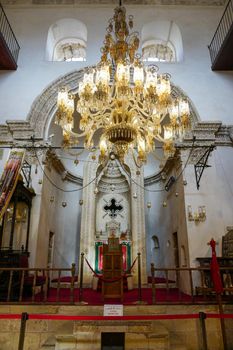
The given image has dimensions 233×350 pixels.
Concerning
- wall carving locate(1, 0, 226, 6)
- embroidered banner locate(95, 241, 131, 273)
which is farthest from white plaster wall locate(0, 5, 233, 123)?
embroidered banner locate(95, 241, 131, 273)

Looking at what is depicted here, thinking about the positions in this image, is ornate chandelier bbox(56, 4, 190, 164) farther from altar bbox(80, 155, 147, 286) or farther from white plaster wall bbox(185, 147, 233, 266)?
altar bbox(80, 155, 147, 286)

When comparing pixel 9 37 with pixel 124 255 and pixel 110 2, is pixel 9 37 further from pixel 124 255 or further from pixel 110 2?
pixel 124 255

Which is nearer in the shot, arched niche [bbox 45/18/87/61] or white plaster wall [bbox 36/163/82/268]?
white plaster wall [bbox 36/163/82/268]

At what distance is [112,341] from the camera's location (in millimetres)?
4637

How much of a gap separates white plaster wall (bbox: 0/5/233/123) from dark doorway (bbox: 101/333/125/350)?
6.87 metres

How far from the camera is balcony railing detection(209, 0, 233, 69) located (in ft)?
30.4

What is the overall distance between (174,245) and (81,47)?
30.1 ft

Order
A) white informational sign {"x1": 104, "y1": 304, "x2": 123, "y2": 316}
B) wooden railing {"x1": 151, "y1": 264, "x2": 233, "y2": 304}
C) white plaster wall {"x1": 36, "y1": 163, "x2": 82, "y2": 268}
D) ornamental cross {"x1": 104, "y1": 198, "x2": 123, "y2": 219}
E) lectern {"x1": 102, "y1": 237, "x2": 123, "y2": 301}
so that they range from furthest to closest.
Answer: ornamental cross {"x1": 104, "y1": 198, "x2": 123, "y2": 219}
white plaster wall {"x1": 36, "y1": 163, "x2": 82, "y2": 268}
lectern {"x1": 102, "y1": 237, "x2": 123, "y2": 301}
wooden railing {"x1": 151, "y1": 264, "x2": 233, "y2": 304}
white informational sign {"x1": 104, "y1": 304, "x2": 123, "y2": 316}

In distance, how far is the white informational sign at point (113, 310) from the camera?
15.9 ft

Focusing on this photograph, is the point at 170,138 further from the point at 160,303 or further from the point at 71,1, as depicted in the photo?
the point at 71,1

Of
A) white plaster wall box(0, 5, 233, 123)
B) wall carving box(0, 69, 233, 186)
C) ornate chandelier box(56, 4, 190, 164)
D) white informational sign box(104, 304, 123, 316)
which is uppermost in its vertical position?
white plaster wall box(0, 5, 233, 123)

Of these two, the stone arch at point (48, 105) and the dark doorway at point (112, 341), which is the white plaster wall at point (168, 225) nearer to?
the stone arch at point (48, 105)

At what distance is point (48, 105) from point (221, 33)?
22.5 ft

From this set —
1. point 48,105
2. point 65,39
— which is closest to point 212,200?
point 48,105
